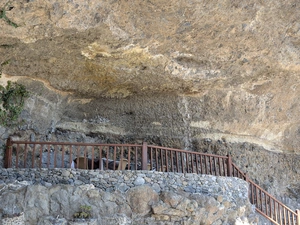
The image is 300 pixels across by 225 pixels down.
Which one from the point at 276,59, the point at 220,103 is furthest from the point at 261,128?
the point at 276,59

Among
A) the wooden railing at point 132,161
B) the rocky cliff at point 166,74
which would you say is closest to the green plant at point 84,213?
the wooden railing at point 132,161

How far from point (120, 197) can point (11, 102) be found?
151 inches

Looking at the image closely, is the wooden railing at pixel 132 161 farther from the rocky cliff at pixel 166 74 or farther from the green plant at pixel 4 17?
Result: the green plant at pixel 4 17

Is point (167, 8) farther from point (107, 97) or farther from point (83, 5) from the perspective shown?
point (107, 97)

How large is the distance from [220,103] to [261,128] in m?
1.67

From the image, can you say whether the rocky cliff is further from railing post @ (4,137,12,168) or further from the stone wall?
the stone wall

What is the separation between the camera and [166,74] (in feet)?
29.8

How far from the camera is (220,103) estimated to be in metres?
10.3

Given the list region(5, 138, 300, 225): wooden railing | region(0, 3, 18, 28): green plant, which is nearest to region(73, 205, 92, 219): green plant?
region(5, 138, 300, 225): wooden railing

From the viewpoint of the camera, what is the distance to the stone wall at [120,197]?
19.4 ft

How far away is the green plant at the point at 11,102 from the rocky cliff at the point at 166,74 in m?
0.23

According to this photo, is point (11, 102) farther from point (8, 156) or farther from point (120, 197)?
point (120, 197)

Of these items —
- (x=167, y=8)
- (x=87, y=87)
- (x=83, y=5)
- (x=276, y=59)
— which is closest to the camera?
(x=83, y=5)

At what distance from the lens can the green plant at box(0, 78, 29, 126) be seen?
8.43 metres
